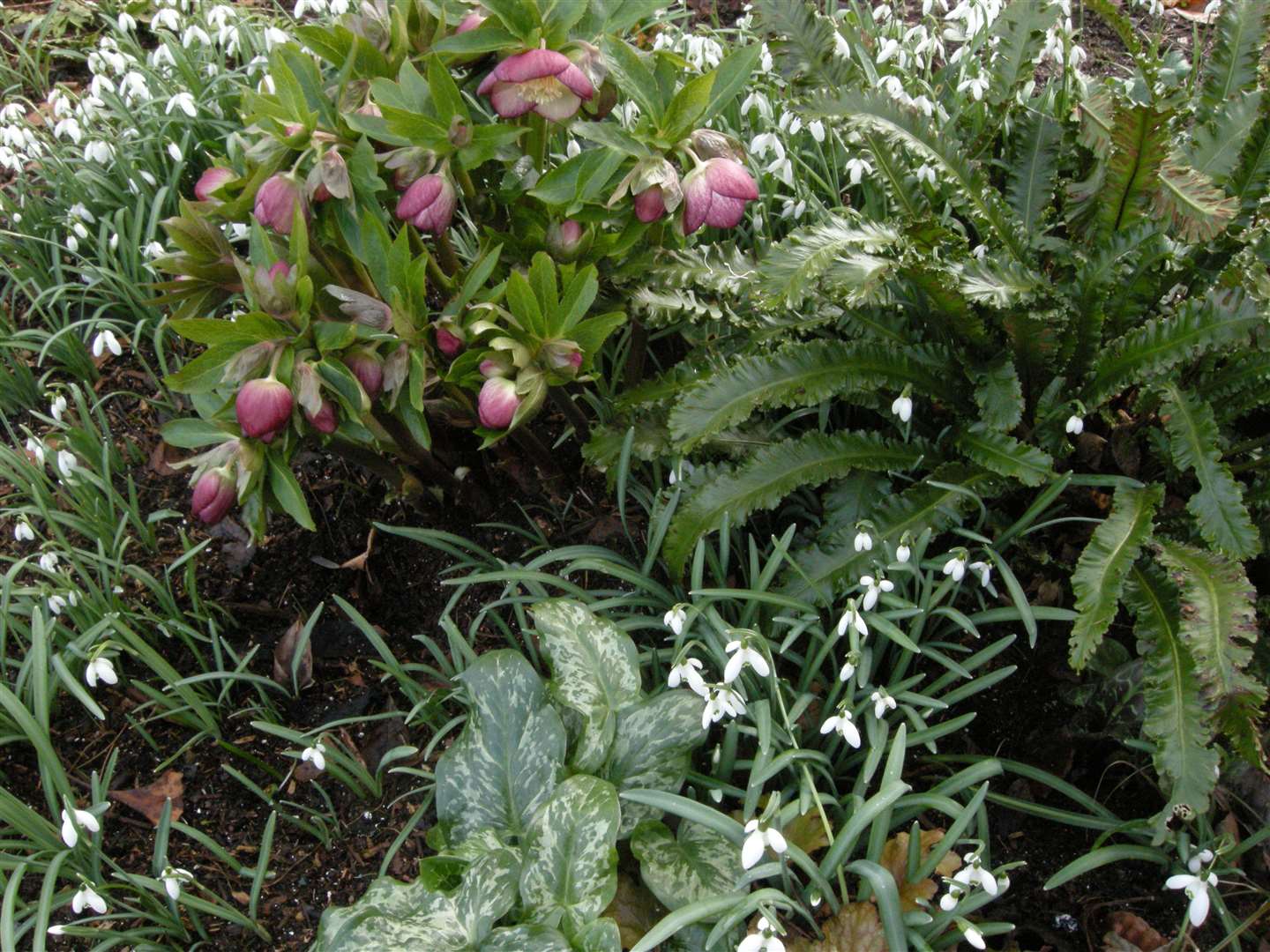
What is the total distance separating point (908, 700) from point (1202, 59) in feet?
8.96

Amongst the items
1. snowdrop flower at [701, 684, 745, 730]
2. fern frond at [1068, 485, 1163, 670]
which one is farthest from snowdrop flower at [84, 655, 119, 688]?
fern frond at [1068, 485, 1163, 670]

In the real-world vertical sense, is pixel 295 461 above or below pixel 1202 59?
below

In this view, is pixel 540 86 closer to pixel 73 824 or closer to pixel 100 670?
pixel 100 670

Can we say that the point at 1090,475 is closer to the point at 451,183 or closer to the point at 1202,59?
the point at 451,183

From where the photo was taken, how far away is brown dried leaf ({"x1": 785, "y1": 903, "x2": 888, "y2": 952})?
74.5 inches

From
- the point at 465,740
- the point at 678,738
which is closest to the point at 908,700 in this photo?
the point at 678,738

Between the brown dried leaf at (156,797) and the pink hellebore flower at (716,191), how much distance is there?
1.70 meters

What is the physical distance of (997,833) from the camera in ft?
7.32

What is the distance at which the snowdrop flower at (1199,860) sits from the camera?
6.07 feet

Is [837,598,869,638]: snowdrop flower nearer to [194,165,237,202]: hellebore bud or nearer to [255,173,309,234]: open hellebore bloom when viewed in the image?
[255,173,309,234]: open hellebore bloom

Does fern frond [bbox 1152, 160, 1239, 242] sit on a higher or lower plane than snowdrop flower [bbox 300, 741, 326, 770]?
higher

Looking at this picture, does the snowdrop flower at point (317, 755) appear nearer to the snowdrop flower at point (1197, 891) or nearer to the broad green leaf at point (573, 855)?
the broad green leaf at point (573, 855)

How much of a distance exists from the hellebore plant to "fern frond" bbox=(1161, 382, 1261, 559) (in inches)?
38.6

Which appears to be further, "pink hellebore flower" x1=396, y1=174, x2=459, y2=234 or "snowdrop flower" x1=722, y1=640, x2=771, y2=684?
"pink hellebore flower" x1=396, y1=174, x2=459, y2=234
